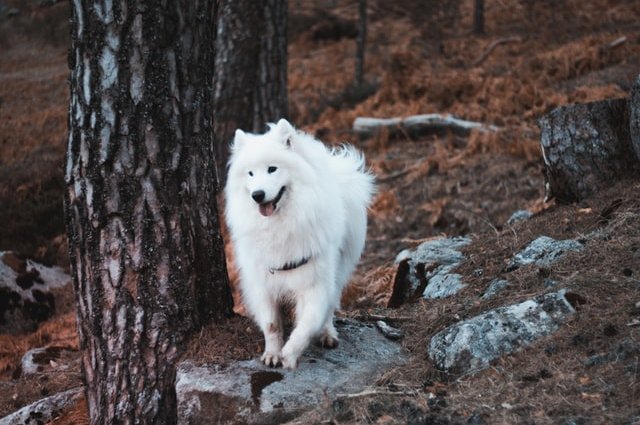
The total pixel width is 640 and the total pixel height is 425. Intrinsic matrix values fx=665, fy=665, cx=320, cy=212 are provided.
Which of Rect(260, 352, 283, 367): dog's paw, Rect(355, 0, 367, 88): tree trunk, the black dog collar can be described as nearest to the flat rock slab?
Rect(260, 352, 283, 367): dog's paw

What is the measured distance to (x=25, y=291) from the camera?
24.5 ft

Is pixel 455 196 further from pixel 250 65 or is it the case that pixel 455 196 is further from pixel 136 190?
pixel 136 190

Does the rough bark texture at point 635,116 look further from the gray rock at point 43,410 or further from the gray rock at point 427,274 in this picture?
the gray rock at point 43,410

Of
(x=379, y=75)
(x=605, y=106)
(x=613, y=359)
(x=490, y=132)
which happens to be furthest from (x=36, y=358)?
(x=379, y=75)

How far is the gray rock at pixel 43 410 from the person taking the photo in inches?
177

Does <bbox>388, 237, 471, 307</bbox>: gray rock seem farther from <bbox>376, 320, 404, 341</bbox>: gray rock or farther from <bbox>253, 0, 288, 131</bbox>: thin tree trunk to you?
<bbox>253, 0, 288, 131</bbox>: thin tree trunk

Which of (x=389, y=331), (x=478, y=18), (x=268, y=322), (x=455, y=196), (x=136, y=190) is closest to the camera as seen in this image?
(x=136, y=190)

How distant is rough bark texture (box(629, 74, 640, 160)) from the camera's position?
541 centimetres

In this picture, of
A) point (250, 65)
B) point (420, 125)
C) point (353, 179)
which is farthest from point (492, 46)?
point (353, 179)

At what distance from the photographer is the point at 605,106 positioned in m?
5.95

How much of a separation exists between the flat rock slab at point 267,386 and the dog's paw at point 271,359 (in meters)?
0.04

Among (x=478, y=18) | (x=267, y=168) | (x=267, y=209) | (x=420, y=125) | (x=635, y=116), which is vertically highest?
(x=478, y=18)

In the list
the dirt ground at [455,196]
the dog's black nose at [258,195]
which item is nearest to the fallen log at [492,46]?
the dirt ground at [455,196]

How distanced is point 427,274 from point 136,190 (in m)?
2.81
